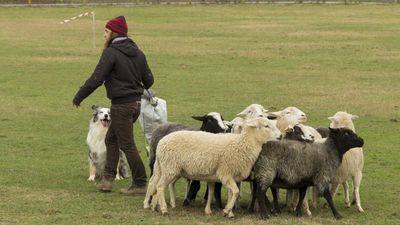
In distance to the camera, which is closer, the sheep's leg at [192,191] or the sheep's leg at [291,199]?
the sheep's leg at [291,199]

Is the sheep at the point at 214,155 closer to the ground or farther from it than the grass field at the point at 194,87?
farther from it

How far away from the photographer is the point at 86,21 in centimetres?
4897

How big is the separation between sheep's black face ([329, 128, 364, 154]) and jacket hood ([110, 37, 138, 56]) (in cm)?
287

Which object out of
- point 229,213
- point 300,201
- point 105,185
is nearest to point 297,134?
point 300,201

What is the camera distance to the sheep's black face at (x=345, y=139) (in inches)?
416

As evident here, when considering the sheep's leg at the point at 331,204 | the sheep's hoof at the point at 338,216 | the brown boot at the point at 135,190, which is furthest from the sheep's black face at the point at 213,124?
the sheep's hoof at the point at 338,216

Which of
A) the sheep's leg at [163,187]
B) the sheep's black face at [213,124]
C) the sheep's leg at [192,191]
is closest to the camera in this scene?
the sheep's leg at [163,187]

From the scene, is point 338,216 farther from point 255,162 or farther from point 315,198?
point 255,162

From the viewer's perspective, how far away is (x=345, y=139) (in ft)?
34.7

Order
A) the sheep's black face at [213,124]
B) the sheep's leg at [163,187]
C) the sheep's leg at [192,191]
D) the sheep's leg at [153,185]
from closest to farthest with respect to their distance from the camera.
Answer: the sheep's leg at [163,187] → the sheep's leg at [153,185] → the sheep's leg at [192,191] → the sheep's black face at [213,124]

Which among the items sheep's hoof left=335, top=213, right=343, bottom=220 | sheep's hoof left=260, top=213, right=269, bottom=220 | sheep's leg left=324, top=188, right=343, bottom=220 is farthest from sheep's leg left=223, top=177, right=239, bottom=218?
sheep's hoof left=335, top=213, right=343, bottom=220

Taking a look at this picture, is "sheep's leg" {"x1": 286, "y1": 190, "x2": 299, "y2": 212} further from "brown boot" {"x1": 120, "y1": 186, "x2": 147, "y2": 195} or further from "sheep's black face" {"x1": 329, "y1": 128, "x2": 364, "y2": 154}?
"brown boot" {"x1": 120, "y1": 186, "x2": 147, "y2": 195}

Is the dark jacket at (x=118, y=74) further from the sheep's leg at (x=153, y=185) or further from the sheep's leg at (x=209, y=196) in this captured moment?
the sheep's leg at (x=209, y=196)

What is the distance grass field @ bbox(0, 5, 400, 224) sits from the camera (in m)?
11.1
